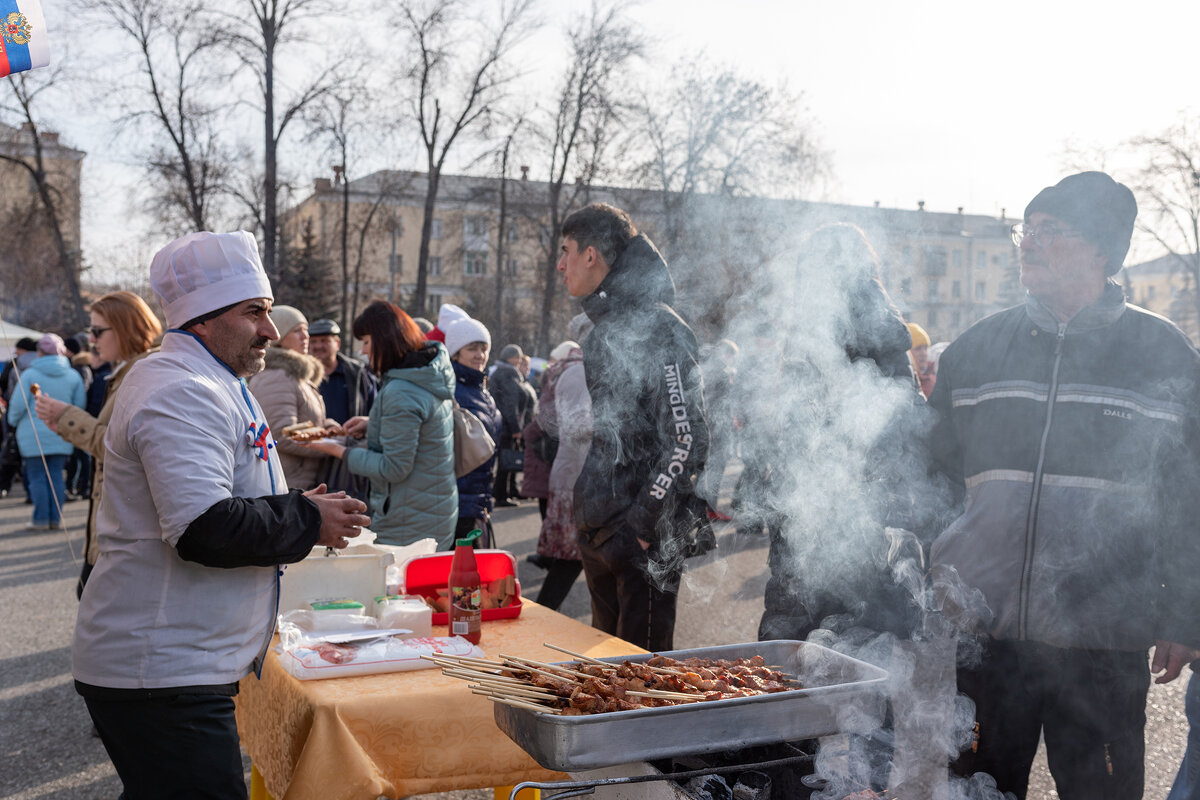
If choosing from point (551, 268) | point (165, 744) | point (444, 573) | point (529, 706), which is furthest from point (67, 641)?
point (551, 268)

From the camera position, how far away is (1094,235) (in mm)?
2490

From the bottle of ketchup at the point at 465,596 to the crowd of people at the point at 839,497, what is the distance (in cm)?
59

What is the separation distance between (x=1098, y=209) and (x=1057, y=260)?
17cm

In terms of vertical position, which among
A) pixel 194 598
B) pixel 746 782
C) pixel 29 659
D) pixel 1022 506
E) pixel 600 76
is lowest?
pixel 29 659

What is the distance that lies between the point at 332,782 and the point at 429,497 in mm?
2374

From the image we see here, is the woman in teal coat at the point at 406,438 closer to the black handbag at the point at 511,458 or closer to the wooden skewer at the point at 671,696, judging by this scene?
the wooden skewer at the point at 671,696

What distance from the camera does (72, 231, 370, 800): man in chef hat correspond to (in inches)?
82.0

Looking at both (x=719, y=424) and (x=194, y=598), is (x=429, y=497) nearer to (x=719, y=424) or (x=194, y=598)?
(x=719, y=424)

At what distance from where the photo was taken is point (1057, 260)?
2.53 meters

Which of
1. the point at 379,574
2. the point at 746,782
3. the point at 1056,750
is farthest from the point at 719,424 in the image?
the point at 746,782

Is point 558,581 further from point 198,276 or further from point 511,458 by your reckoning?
point 511,458

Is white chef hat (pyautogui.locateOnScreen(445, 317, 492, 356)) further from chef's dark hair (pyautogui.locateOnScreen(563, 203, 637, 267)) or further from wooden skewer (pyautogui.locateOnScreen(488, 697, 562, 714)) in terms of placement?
wooden skewer (pyautogui.locateOnScreen(488, 697, 562, 714))

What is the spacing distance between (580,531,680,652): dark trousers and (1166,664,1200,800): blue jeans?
178 cm

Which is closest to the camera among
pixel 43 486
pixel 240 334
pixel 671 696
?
pixel 671 696
